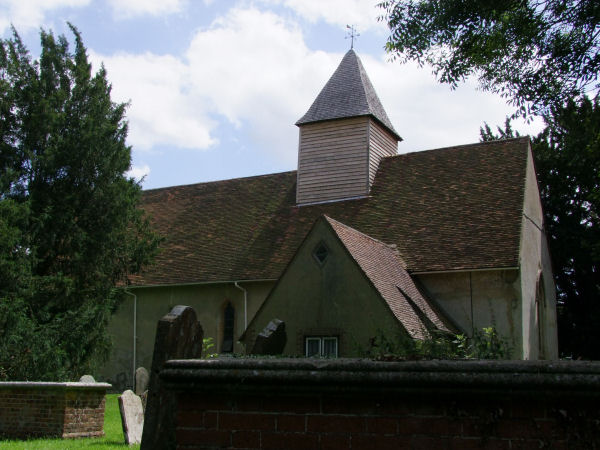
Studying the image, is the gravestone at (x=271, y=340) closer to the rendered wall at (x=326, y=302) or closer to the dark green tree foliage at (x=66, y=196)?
the rendered wall at (x=326, y=302)

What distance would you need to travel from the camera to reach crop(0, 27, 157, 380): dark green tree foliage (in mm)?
18656

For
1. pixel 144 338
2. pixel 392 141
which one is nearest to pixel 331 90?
pixel 392 141

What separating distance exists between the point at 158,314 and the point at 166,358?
2037 centimetres

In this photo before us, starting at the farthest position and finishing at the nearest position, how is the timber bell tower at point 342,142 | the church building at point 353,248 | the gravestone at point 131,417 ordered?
the timber bell tower at point 342,142 < the church building at point 353,248 < the gravestone at point 131,417

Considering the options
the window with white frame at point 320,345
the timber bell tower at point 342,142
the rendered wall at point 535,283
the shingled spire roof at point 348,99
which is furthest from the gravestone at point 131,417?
the shingled spire roof at point 348,99

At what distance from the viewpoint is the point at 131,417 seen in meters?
12.4

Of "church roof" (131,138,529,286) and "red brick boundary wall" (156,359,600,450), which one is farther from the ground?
"church roof" (131,138,529,286)

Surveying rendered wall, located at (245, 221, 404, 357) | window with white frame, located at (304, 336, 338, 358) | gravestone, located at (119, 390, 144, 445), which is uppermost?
rendered wall, located at (245, 221, 404, 357)

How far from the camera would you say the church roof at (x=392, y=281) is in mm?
16375

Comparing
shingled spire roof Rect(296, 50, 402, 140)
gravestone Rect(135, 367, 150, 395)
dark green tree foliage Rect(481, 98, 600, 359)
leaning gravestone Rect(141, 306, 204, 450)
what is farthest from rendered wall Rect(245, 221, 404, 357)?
dark green tree foliage Rect(481, 98, 600, 359)

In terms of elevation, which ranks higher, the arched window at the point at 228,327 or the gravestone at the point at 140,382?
the arched window at the point at 228,327

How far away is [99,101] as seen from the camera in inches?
844

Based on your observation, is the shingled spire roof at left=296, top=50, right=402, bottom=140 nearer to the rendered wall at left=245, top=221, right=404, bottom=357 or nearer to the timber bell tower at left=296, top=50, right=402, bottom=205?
the timber bell tower at left=296, top=50, right=402, bottom=205

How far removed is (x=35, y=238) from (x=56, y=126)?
11.2ft
